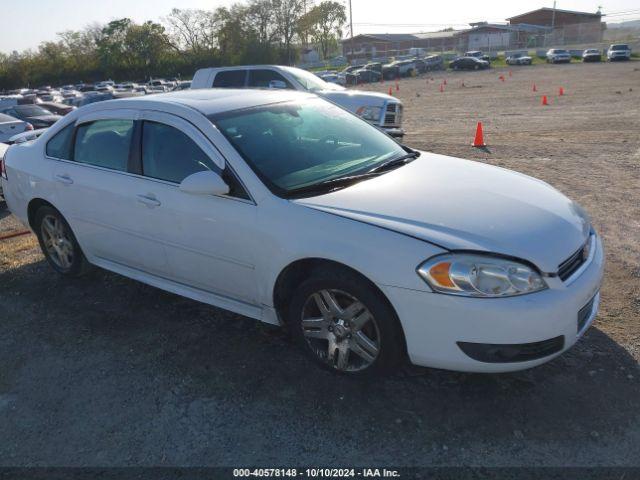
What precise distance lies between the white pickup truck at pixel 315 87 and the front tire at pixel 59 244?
604cm

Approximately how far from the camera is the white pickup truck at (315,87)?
34.2ft

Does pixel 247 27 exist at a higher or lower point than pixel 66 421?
higher

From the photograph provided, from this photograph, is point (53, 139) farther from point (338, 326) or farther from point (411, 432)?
point (411, 432)

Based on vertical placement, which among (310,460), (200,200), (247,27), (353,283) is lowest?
(310,460)

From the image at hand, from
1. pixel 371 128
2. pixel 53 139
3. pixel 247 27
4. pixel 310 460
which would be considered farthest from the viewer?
pixel 247 27

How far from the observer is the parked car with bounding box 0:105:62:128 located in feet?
59.0

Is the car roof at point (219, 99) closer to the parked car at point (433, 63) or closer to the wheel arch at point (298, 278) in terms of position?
the wheel arch at point (298, 278)

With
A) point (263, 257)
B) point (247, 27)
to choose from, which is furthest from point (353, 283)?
point (247, 27)

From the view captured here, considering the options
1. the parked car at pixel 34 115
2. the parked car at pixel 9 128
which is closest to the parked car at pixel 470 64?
the parked car at pixel 34 115

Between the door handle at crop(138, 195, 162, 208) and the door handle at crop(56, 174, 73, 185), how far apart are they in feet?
3.24

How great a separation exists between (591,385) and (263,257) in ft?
6.68

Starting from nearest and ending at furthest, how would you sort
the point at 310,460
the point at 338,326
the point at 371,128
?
the point at 310,460
the point at 338,326
the point at 371,128

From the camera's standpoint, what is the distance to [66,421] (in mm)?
3061

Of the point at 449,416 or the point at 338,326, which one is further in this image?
the point at 338,326
